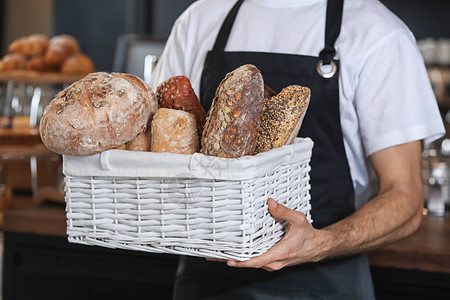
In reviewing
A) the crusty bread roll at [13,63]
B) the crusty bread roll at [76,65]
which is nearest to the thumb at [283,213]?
the crusty bread roll at [76,65]

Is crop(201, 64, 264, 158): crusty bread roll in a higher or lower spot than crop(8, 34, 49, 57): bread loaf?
higher

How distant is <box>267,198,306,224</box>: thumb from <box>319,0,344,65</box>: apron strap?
0.44m

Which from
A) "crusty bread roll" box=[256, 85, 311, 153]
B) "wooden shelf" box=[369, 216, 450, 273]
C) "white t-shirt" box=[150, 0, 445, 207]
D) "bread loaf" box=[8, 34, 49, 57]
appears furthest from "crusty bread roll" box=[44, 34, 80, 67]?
"crusty bread roll" box=[256, 85, 311, 153]

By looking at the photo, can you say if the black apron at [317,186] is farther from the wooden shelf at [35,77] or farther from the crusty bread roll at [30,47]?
the crusty bread roll at [30,47]

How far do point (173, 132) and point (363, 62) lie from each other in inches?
20.8

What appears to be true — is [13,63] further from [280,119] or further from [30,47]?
[280,119]

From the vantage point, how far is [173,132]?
95cm

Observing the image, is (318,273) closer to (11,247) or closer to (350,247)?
(350,247)

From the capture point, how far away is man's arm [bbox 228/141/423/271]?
101 centimetres

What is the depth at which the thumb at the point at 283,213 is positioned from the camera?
0.96 m

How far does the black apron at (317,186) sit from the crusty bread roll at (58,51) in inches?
81.8

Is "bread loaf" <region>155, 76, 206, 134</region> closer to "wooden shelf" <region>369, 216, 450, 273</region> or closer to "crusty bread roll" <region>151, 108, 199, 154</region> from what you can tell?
"crusty bread roll" <region>151, 108, 199, 154</region>

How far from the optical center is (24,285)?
2.02 meters

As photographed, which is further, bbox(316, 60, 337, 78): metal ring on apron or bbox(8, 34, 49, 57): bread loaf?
bbox(8, 34, 49, 57): bread loaf
